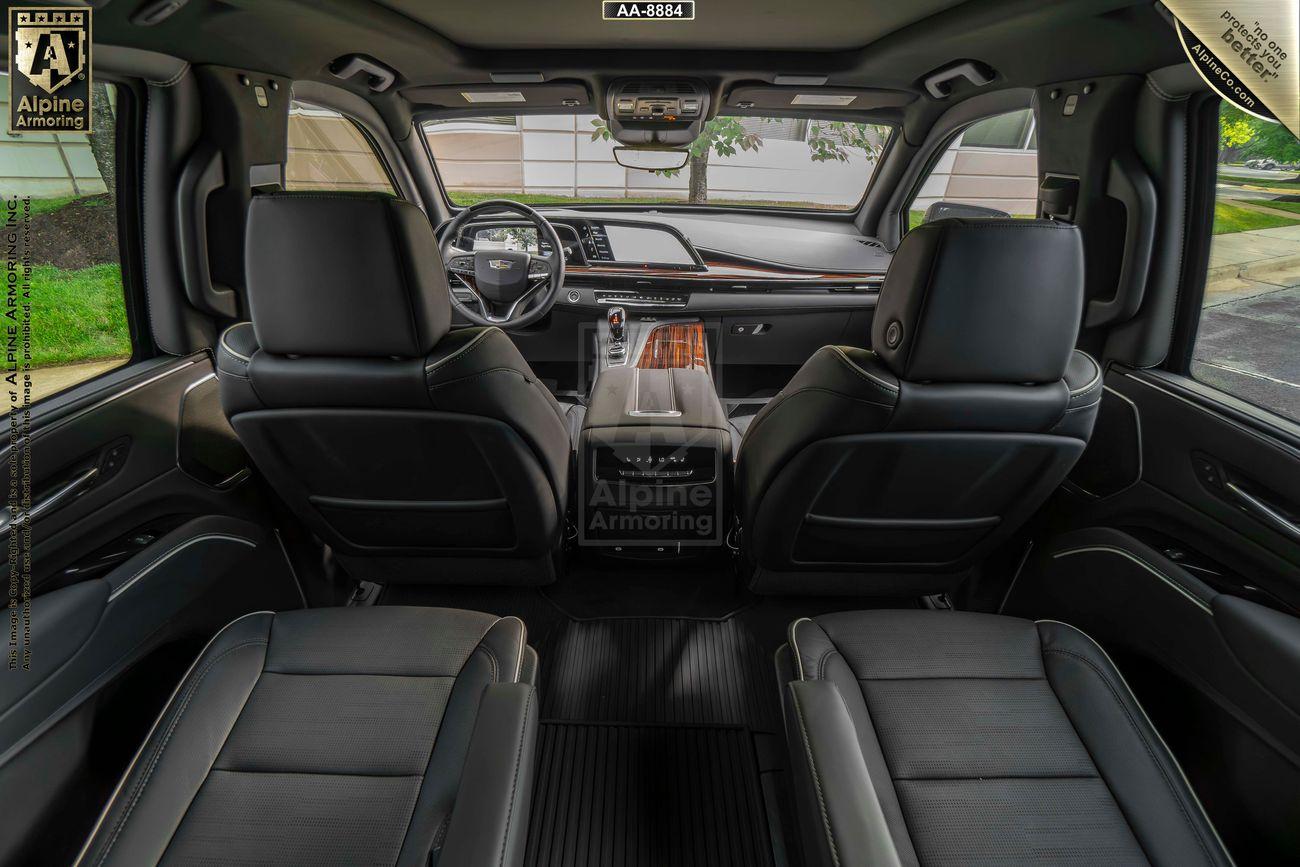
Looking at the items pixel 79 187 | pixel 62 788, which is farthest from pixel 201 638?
pixel 79 187

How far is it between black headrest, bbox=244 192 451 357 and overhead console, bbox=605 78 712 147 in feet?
5.60

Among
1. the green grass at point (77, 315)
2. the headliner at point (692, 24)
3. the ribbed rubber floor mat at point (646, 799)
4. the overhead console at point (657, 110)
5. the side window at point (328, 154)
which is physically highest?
the headliner at point (692, 24)

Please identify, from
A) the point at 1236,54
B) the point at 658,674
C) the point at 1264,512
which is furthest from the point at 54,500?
the point at 1264,512

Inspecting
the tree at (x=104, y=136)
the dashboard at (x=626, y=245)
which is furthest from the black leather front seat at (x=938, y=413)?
the dashboard at (x=626, y=245)

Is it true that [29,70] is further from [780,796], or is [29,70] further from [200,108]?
[780,796]

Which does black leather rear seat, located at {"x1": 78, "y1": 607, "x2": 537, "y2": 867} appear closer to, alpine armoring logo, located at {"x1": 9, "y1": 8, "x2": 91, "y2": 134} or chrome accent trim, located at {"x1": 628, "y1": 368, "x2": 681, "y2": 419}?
chrome accent trim, located at {"x1": 628, "y1": 368, "x2": 681, "y2": 419}

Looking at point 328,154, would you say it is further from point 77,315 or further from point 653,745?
point 653,745

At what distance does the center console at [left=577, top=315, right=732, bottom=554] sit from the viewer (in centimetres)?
198

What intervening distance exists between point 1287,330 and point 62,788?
2.96 metres

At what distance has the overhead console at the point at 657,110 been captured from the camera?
268 cm

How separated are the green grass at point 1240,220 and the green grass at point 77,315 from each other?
3026 millimetres

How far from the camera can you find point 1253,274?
1.73 m

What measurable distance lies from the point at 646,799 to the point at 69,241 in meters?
2.04

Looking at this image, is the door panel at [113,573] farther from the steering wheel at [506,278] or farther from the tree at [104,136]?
the steering wheel at [506,278]
